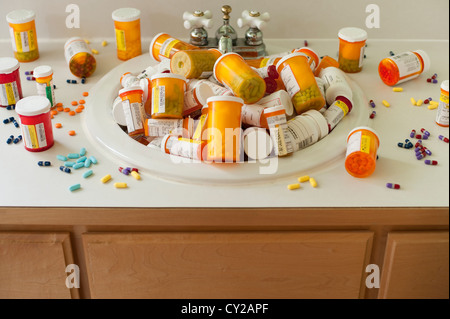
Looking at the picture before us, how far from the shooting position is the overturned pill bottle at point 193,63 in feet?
4.21

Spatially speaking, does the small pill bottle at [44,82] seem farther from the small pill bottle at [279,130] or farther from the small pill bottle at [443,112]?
the small pill bottle at [443,112]

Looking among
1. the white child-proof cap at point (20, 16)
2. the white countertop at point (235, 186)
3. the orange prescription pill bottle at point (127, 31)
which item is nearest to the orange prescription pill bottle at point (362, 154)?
the white countertop at point (235, 186)

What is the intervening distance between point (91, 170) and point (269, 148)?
33 cm

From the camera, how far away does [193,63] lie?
1278 millimetres

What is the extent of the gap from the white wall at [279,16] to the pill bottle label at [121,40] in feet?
0.38

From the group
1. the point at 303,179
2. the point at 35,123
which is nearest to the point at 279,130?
the point at 303,179

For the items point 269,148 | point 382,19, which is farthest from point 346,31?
point 269,148

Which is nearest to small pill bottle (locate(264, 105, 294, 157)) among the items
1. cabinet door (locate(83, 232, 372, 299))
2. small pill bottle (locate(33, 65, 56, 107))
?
cabinet door (locate(83, 232, 372, 299))

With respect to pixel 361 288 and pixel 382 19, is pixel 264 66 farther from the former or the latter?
pixel 361 288

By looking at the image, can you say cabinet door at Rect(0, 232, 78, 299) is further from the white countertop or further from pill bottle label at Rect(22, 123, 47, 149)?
pill bottle label at Rect(22, 123, 47, 149)

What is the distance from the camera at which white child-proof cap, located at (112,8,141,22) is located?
1.45 metres

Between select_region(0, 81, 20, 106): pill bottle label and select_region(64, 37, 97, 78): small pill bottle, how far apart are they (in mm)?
152

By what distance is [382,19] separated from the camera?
61.9 inches

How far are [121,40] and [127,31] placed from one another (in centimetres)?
3
